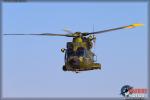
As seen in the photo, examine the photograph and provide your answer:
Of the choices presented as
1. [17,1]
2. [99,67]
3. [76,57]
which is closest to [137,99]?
[99,67]

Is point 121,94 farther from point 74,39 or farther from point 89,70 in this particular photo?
point 74,39

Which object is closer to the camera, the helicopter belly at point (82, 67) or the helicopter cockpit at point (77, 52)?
the helicopter belly at point (82, 67)

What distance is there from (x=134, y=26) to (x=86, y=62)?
25.8 ft

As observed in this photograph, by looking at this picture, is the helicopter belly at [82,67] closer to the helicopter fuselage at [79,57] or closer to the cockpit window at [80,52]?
the helicopter fuselage at [79,57]

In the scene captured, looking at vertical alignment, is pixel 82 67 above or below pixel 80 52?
below

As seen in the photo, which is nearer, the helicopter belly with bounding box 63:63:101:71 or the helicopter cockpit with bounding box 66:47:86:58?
the helicopter belly with bounding box 63:63:101:71

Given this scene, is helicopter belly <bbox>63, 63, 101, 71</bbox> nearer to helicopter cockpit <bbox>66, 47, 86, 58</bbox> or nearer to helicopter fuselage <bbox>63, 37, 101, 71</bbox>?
helicopter fuselage <bbox>63, 37, 101, 71</bbox>

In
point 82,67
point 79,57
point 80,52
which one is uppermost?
point 80,52

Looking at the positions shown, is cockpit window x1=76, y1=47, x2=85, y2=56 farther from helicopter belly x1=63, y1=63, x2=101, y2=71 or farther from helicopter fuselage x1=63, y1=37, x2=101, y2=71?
helicopter belly x1=63, y1=63, x2=101, y2=71

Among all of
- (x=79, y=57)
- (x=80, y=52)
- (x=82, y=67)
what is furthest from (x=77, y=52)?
(x=82, y=67)

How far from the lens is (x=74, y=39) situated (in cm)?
5109

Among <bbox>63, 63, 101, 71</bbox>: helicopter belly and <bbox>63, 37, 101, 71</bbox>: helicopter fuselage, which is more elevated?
<bbox>63, 37, 101, 71</bbox>: helicopter fuselage

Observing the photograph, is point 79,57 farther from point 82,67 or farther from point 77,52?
point 82,67

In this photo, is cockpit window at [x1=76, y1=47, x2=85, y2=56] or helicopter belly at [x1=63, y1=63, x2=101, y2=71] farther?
cockpit window at [x1=76, y1=47, x2=85, y2=56]
